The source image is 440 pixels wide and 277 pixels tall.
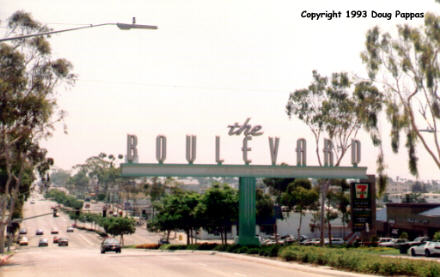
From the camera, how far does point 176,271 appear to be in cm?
2705

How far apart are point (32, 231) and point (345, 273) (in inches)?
5488

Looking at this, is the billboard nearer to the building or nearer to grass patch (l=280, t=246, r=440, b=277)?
grass patch (l=280, t=246, r=440, b=277)

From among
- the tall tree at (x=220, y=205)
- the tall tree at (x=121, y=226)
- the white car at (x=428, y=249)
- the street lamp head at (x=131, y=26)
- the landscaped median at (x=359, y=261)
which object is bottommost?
the tall tree at (x=121, y=226)

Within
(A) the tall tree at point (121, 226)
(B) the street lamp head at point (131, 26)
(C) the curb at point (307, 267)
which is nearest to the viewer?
(B) the street lamp head at point (131, 26)

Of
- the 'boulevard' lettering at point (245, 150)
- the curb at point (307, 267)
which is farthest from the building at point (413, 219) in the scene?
the curb at point (307, 267)

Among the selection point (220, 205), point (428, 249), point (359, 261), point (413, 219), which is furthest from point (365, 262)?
point (413, 219)

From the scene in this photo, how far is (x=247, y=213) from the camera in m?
47.5

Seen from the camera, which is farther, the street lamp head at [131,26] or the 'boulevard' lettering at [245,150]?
the 'boulevard' lettering at [245,150]

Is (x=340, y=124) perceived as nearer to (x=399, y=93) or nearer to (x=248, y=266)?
(x=399, y=93)

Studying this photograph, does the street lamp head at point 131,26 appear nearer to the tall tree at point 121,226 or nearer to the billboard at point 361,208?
the billboard at point 361,208

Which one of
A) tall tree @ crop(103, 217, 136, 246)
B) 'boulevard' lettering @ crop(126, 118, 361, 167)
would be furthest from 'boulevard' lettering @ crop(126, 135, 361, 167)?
tall tree @ crop(103, 217, 136, 246)

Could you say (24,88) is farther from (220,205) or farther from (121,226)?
(121,226)

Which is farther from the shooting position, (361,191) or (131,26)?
(361,191)

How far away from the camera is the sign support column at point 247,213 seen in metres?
46.9
